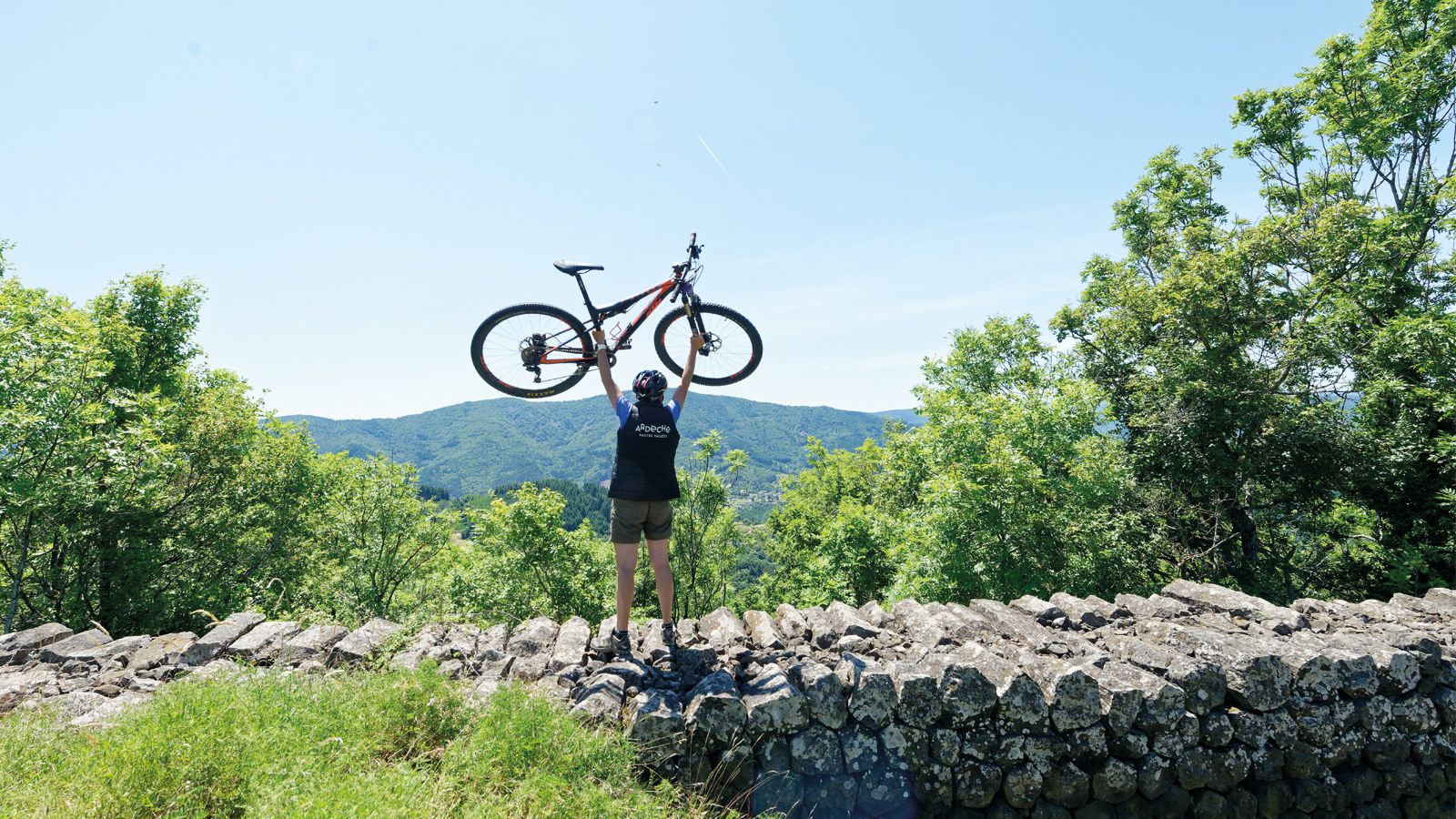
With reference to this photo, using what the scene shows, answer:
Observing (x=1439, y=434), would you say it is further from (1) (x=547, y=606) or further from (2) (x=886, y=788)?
(1) (x=547, y=606)

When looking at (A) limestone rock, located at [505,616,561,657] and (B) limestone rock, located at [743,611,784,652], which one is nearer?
(A) limestone rock, located at [505,616,561,657]

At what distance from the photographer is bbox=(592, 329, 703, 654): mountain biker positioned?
14.8ft

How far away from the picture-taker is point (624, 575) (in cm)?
454

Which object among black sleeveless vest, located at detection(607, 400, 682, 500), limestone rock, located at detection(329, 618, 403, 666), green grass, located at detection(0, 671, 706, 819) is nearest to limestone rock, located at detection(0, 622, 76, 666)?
green grass, located at detection(0, 671, 706, 819)

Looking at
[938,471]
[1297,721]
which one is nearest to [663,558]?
[1297,721]

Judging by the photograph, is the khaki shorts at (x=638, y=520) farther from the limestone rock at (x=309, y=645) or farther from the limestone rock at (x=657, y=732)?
the limestone rock at (x=309, y=645)

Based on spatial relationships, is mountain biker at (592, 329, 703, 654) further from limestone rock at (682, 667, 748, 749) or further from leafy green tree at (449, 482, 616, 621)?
leafy green tree at (449, 482, 616, 621)

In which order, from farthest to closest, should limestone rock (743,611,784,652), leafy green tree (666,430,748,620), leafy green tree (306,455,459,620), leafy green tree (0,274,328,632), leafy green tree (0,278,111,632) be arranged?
leafy green tree (666,430,748,620) → leafy green tree (306,455,459,620) → leafy green tree (0,274,328,632) → leafy green tree (0,278,111,632) → limestone rock (743,611,784,652)

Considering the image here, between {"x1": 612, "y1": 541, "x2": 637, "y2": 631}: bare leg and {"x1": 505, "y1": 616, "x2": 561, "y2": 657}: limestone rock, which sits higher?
{"x1": 612, "y1": 541, "x2": 637, "y2": 631}: bare leg

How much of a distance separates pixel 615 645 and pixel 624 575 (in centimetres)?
63

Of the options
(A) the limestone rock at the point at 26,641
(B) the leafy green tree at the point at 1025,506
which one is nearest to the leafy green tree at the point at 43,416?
(A) the limestone rock at the point at 26,641

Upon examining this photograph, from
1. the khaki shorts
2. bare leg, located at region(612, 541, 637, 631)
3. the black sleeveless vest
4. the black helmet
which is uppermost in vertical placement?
the black helmet

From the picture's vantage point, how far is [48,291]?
14.9m

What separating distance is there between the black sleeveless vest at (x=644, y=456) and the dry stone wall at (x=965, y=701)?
4.57 feet
